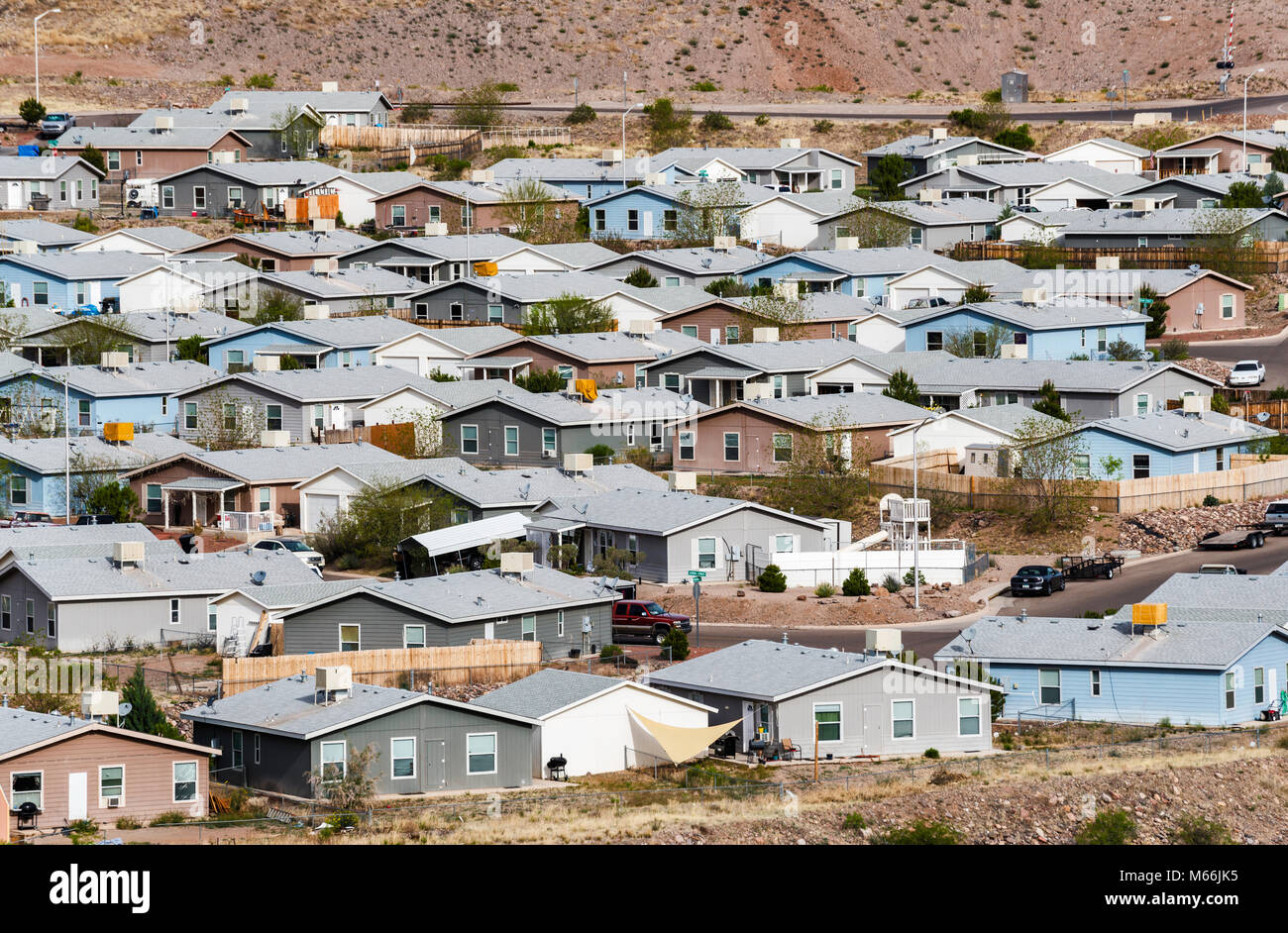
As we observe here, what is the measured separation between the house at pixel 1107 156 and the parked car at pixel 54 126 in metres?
55.6

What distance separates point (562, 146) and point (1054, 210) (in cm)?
3603

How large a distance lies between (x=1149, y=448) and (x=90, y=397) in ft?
120

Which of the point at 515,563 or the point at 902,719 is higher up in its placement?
the point at 515,563

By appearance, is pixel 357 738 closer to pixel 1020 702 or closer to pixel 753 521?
pixel 1020 702

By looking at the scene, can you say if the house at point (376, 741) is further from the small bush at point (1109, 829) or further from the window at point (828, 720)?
the small bush at point (1109, 829)

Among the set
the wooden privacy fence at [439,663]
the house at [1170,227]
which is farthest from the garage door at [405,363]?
the wooden privacy fence at [439,663]

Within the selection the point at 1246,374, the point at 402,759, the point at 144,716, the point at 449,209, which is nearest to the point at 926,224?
the point at 449,209

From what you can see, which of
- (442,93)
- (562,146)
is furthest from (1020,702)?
(442,93)

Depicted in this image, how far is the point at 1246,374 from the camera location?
79.1 metres

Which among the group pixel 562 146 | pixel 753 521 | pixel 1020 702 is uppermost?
pixel 562 146

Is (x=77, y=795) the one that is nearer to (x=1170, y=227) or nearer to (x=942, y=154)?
(x=1170, y=227)

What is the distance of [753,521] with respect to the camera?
59906mm

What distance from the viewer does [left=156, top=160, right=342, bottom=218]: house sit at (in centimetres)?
11019

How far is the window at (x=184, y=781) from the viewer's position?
124ft
